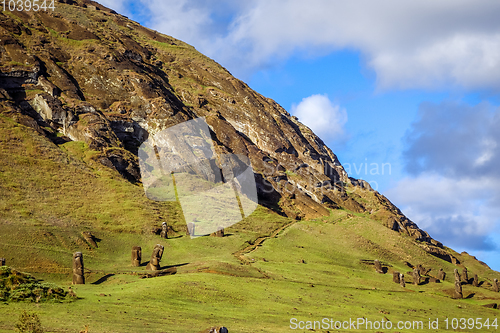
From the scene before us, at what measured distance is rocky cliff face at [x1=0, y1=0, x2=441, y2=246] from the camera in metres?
88.8

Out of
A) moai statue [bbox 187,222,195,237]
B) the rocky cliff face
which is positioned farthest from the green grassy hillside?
the rocky cliff face

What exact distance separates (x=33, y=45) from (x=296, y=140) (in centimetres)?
7861

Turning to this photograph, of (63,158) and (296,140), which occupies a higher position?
(296,140)

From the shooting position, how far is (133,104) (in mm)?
105000

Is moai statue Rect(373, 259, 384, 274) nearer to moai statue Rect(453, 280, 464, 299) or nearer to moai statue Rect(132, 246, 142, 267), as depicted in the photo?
moai statue Rect(453, 280, 464, 299)

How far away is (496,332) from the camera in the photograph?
38.1 metres

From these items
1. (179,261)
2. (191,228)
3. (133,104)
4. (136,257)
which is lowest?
(179,261)

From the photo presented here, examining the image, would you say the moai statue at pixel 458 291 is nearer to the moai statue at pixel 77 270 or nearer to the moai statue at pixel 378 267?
the moai statue at pixel 378 267

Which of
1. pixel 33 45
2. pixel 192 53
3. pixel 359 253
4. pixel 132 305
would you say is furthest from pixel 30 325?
pixel 192 53

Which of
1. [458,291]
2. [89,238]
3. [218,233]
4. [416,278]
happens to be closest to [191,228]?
[218,233]

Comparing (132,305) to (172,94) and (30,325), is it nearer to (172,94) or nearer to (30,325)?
(30,325)

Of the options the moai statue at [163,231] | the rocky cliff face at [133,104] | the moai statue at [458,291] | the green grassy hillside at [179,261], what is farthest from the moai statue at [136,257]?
the rocky cliff face at [133,104]

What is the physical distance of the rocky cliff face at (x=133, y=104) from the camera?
8881 centimetres

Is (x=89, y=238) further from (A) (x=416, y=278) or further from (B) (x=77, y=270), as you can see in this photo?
(A) (x=416, y=278)
